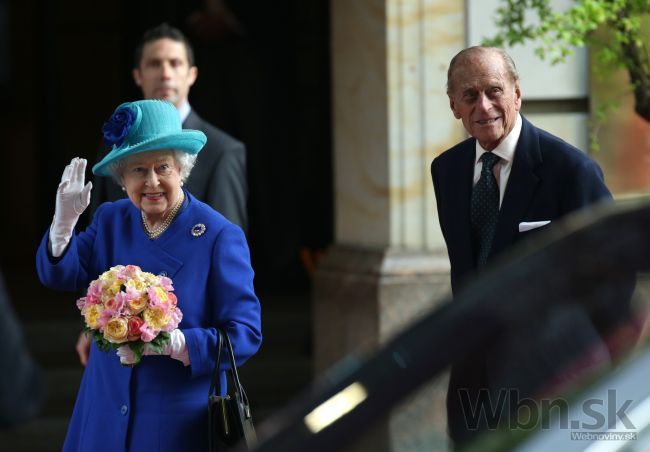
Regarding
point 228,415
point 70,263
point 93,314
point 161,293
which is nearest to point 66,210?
point 70,263

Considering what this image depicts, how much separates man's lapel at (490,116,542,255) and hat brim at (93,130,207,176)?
915 mm

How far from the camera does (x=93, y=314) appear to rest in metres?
4.11

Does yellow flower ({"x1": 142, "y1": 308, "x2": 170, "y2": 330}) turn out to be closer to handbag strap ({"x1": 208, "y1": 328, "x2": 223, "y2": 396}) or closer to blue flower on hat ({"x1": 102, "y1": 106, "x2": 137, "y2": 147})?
handbag strap ({"x1": 208, "y1": 328, "x2": 223, "y2": 396})

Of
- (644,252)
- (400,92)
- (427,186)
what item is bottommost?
(427,186)

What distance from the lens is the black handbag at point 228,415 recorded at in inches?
157

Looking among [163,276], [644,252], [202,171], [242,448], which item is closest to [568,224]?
[644,252]

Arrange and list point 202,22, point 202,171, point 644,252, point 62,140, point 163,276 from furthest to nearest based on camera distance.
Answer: point 62,140 → point 202,22 → point 202,171 → point 163,276 → point 644,252

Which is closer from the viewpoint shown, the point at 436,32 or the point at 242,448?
the point at 242,448

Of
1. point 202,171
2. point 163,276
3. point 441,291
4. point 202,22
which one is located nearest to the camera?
point 163,276

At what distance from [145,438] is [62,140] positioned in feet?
32.8

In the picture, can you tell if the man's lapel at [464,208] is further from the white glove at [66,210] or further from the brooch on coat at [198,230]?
the white glove at [66,210]

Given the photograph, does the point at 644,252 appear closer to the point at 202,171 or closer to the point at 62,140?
the point at 202,171

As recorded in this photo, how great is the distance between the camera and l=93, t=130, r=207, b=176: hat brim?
4.23m

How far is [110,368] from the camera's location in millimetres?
4250
